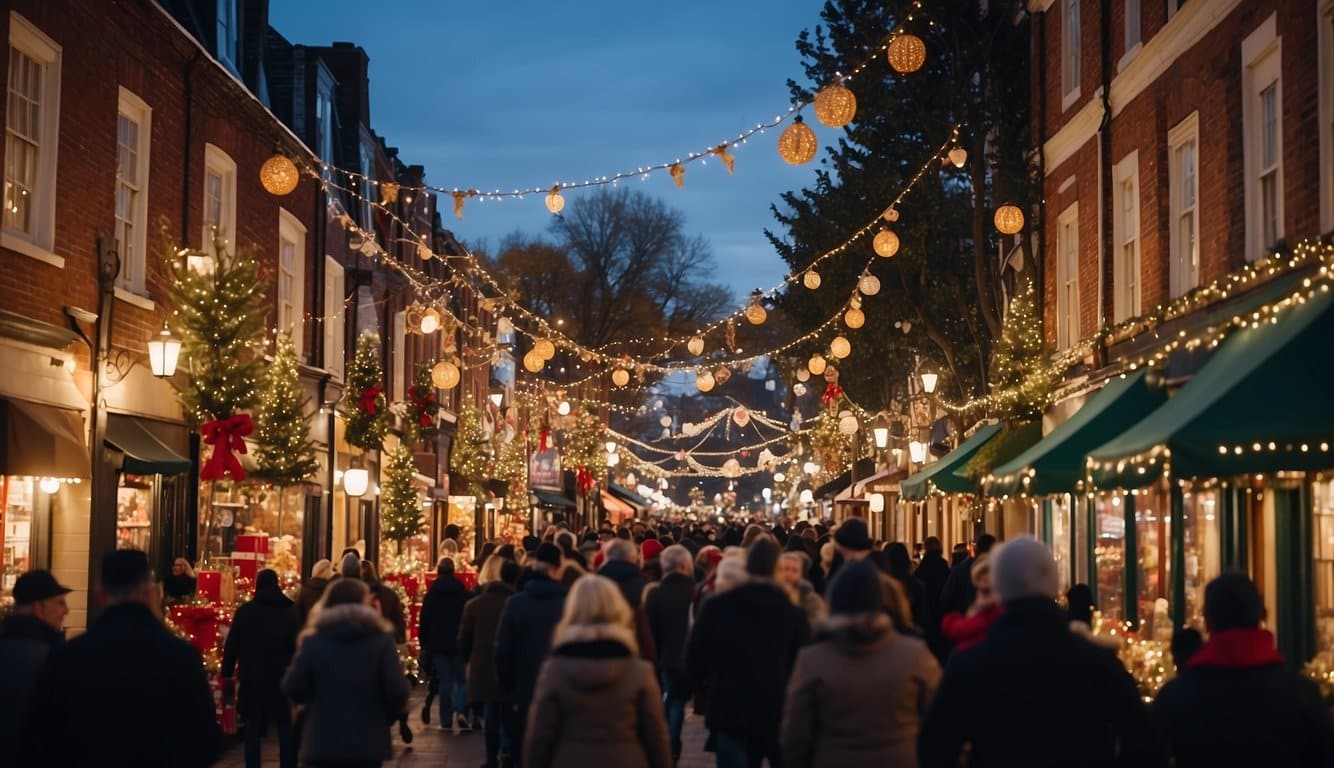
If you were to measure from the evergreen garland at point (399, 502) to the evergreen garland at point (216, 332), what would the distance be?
39.3 feet

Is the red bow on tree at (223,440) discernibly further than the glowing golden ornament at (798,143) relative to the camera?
Yes

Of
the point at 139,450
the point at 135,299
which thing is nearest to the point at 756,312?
the point at 135,299

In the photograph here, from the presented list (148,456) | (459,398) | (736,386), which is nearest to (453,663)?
(148,456)

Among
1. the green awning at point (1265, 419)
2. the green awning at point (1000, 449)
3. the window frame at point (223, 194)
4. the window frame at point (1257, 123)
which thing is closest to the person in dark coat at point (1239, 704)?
the green awning at point (1265, 419)

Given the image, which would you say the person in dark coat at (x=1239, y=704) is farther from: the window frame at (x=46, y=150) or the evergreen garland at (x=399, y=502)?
the evergreen garland at (x=399, y=502)

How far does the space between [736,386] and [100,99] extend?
85.4 m

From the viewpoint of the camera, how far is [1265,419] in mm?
11922

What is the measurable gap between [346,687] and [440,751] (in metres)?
7.08

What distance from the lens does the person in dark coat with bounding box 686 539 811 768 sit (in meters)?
10.5

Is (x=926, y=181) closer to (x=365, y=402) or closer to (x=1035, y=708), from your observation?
(x=365, y=402)

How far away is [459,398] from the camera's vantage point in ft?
171

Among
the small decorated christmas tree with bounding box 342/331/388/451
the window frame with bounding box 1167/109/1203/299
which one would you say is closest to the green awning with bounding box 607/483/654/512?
the small decorated christmas tree with bounding box 342/331/388/451

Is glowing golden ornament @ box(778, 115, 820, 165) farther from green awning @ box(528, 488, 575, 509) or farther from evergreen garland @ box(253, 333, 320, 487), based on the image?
green awning @ box(528, 488, 575, 509)

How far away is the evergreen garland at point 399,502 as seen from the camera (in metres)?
32.5
